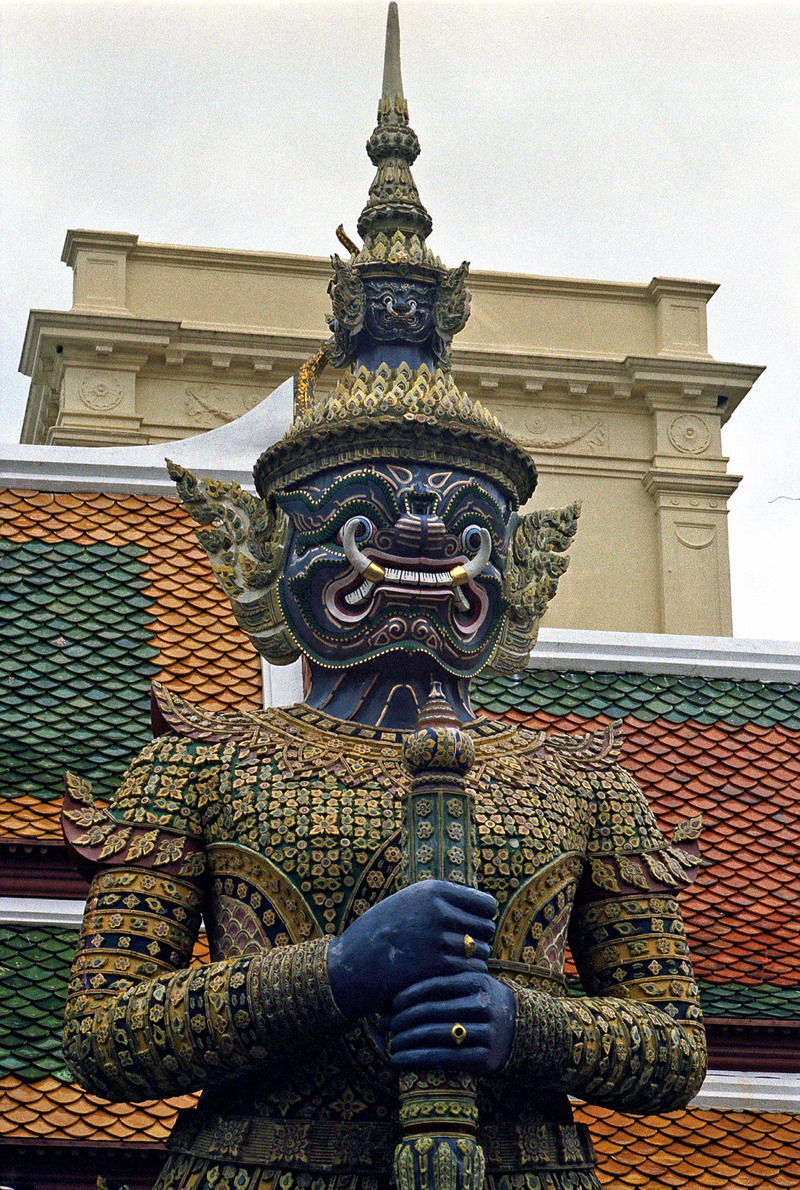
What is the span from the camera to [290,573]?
662cm

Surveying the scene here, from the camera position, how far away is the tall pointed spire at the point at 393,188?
6.89 meters

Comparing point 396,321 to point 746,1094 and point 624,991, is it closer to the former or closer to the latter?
point 624,991

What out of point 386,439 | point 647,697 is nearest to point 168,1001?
point 386,439

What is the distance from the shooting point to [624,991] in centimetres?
632

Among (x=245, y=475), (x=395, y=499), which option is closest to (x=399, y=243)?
(x=395, y=499)

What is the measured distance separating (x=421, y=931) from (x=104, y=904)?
3.61 feet

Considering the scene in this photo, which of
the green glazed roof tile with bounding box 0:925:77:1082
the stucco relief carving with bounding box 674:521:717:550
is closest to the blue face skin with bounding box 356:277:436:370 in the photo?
the green glazed roof tile with bounding box 0:925:77:1082

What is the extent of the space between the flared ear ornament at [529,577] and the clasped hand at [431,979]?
1417 mm

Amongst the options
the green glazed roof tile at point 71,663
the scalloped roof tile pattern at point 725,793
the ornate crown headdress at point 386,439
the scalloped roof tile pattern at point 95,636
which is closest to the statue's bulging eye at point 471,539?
the ornate crown headdress at point 386,439

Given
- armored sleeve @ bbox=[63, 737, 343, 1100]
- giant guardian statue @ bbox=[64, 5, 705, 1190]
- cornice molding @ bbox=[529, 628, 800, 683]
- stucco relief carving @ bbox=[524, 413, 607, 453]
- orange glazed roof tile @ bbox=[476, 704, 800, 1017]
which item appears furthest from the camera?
stucco relief carving @ bbox=[524, 413, 607, 453]

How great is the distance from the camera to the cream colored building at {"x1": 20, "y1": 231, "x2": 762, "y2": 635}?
2531 cm

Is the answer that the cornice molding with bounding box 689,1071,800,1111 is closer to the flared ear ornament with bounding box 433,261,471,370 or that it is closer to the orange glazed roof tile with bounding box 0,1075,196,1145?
the orange glazed roof tile with bounding box 0,1075,196,1145

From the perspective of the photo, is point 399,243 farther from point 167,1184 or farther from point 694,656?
point 694,656

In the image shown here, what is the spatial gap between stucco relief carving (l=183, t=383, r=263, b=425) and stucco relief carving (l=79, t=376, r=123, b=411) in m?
0.85
